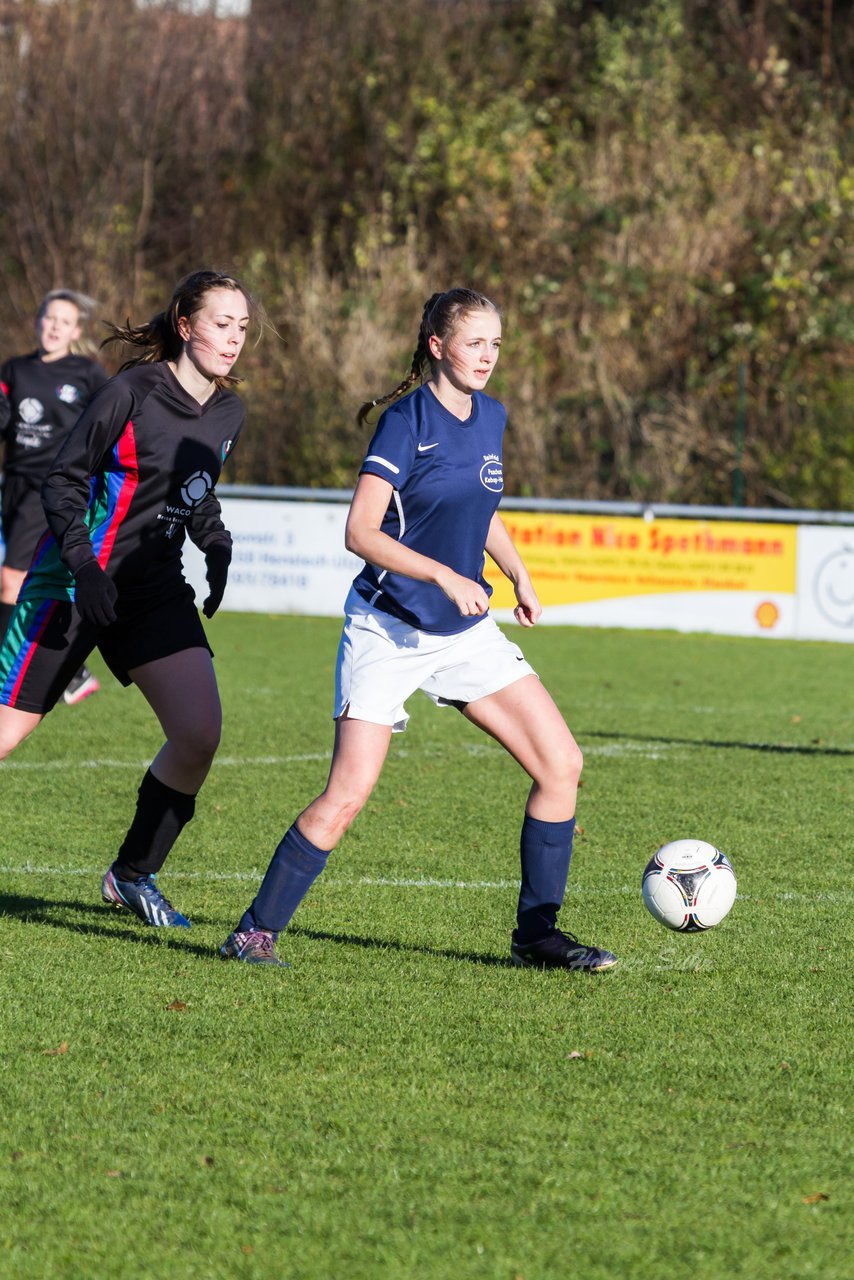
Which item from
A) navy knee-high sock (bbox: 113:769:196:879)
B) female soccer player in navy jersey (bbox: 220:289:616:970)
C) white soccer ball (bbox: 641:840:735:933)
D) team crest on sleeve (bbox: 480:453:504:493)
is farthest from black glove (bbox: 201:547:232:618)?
white soccer ball (bbox: 641:840:735:933)

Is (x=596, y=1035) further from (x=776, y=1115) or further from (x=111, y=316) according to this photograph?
(x=111, y=316)

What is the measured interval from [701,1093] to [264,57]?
3390 centimetres

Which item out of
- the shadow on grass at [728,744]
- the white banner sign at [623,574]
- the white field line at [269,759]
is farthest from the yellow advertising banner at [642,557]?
the white field line at [269,759]

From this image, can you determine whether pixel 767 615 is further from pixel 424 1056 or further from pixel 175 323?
pixel 424 1056

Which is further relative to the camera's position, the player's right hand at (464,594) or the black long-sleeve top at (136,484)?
the black long-sleeve top at (136,484)

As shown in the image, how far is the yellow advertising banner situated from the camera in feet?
57.9

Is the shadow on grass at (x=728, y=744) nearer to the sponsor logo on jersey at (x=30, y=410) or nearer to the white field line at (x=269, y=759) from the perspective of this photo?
the white field line at (x=269, y=759)

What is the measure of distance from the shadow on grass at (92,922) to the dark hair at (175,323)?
5.92 ft

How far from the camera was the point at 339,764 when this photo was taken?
16.7 ft

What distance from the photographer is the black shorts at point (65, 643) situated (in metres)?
5.65

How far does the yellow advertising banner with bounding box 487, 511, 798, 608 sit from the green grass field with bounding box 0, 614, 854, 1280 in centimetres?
919

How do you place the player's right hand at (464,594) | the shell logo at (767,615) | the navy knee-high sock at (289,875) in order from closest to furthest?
1. the player's right hand at (464,594)
2. the navy knee-high sock at (289,875)
3. the shell logo at (767,615)

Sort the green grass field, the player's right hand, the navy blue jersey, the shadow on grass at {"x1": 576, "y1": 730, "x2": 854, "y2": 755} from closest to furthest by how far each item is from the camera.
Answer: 1. the green grass field
2. the player's right hand
3. the navy blue jersey
4. the shadow on grass at {"x1": 576, "y1": 730, "x2": 854, "y2": 755}

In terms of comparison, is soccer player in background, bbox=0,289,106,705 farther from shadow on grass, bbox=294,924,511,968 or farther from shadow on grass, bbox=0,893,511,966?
shadow on grass, bbox=294,924,511,968
